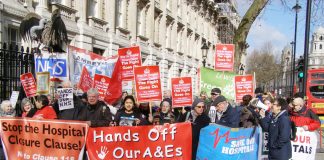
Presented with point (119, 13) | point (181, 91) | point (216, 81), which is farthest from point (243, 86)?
point (119, 13)

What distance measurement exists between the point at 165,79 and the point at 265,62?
50168mm

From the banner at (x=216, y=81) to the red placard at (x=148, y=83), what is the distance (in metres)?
2.79

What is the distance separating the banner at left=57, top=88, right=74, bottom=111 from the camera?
7543 mm

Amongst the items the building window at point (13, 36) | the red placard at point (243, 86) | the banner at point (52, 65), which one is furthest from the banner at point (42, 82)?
the building window at point (13, 36)

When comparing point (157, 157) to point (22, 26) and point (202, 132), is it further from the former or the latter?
point (22, 26)

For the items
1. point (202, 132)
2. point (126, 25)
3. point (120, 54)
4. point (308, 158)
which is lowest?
point (308, 158)

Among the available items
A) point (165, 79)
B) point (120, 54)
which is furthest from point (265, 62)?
point (120, 54)

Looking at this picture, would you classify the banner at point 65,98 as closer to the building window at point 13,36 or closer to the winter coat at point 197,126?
the winter coat at point 197,126

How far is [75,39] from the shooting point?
18.4 meters

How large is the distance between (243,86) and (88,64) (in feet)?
13.5

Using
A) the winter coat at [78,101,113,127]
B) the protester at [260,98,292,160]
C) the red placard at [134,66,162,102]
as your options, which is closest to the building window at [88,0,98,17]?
the red placard at [134,66,162,102]

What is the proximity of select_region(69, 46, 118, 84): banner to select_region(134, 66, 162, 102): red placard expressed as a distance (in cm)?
135

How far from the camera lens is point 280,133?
7324 mm

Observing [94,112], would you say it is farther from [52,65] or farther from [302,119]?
[302,119]
